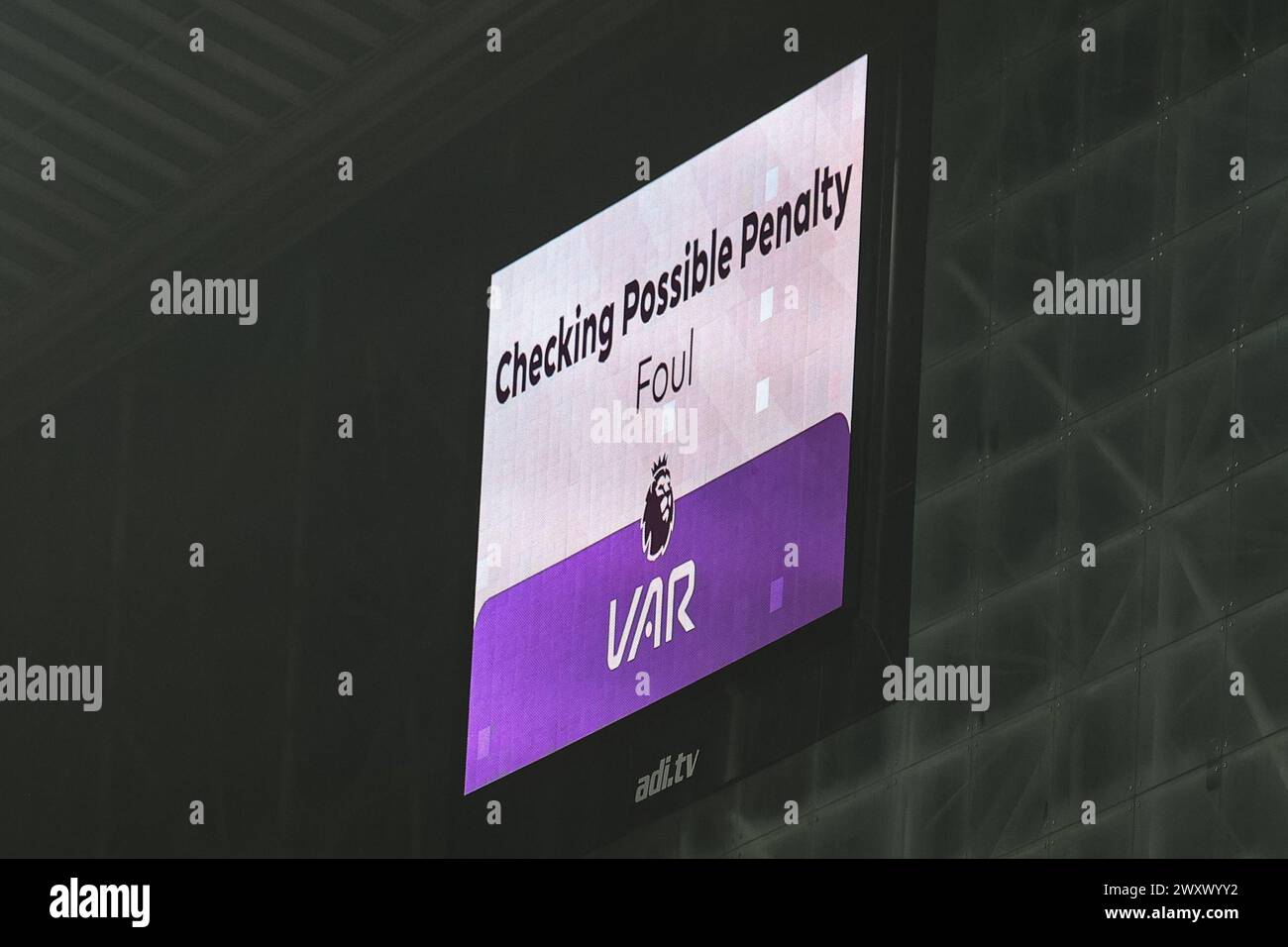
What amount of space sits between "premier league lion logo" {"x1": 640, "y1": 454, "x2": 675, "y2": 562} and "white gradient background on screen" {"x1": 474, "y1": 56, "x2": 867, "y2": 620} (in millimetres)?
52

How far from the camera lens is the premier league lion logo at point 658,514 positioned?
13602 mm

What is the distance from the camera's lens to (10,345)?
17.9 m

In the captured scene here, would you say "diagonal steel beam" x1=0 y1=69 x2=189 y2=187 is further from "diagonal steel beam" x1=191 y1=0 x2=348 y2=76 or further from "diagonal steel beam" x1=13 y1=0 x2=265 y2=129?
"diagonal steel beam" x1=191 y1=0 x2=348 y2=76

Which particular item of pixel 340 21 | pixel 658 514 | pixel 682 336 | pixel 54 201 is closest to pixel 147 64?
pixel 340 21

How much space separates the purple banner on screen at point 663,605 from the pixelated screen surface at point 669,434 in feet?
0.04

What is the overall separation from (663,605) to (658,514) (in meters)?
0.43

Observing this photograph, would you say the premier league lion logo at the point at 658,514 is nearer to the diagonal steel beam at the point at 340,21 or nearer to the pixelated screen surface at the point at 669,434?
the pixelated screen surface at the point at 669,434

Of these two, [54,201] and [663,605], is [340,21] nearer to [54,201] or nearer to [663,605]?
[54,201]

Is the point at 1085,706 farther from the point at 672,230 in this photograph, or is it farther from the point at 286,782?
the point at 286,782

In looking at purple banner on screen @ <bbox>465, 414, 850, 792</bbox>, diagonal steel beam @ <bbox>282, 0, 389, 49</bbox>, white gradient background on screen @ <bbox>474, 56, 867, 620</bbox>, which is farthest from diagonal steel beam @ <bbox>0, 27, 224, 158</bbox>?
purple banner on screen @ <bbox>465, 414, 850, 792</bbox>

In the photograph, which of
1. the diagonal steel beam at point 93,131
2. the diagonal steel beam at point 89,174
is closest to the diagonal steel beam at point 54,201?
the diagonal steel beam at point 89,174

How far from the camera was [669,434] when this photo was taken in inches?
539
